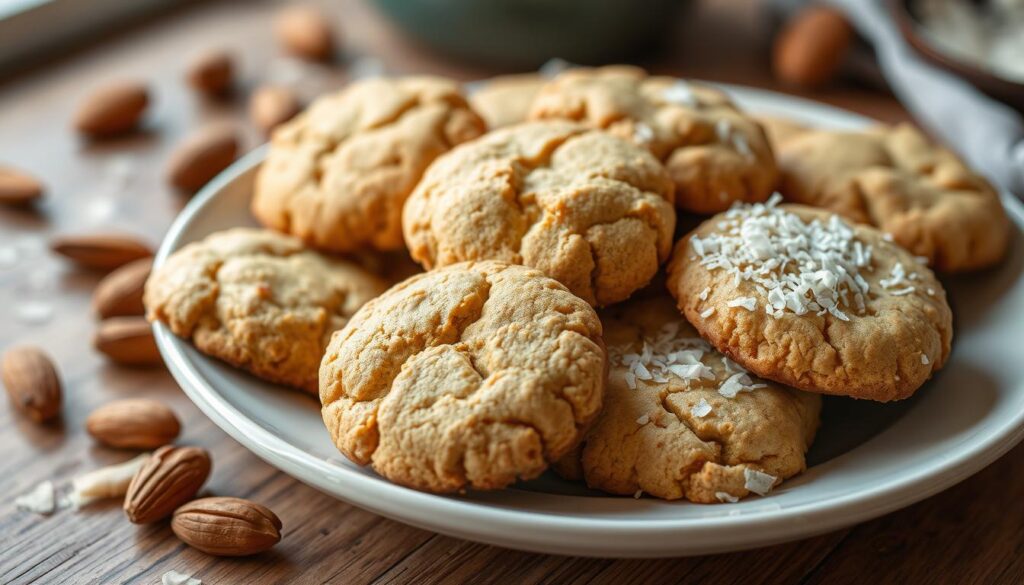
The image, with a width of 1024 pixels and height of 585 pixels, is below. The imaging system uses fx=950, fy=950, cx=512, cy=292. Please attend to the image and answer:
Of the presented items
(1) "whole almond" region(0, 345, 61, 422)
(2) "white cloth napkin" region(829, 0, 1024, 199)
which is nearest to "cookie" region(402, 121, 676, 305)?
(1) "whole almond" region(0, 345, 61, 422)

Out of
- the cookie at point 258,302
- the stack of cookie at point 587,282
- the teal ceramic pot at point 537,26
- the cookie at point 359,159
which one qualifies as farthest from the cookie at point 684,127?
the teal ceramic pot at point 537,26

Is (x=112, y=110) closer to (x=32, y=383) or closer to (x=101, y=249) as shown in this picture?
(x=101, y=249)

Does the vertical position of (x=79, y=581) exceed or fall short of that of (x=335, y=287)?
it falls short

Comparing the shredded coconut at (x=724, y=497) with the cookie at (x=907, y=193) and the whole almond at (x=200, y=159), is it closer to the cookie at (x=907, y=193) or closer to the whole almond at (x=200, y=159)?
the cookie at (x=907, y=193)

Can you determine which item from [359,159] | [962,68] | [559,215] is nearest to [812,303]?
[559,215]

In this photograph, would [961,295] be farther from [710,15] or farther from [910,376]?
[710,15]

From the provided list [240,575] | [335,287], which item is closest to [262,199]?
[335,287]

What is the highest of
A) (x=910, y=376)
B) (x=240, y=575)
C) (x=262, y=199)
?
(x=262, y=199)
